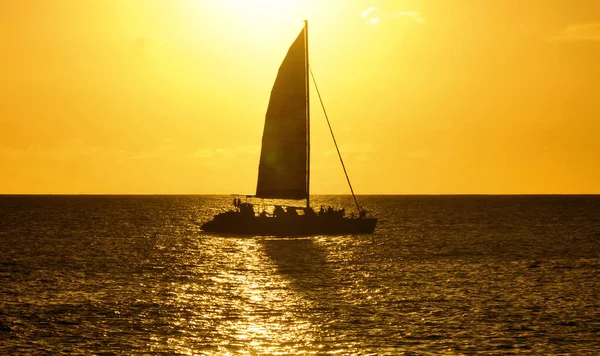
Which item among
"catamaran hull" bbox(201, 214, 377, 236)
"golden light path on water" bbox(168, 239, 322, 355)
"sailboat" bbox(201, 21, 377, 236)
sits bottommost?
"golden light path on water" bbox(168, 239, 322, 355)

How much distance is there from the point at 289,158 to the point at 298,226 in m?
6.93

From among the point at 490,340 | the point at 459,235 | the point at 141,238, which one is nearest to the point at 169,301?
the point at 490,340

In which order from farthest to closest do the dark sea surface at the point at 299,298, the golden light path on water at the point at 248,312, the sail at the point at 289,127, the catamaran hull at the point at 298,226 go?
the catamaran hull at the point at 298,226, the sail at the point at 289,127, the dark sea surface at the point at 299,298, the golden light path on water at the point at 248,312

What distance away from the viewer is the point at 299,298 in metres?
48.2

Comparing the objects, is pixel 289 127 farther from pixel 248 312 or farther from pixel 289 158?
pixel 248 312

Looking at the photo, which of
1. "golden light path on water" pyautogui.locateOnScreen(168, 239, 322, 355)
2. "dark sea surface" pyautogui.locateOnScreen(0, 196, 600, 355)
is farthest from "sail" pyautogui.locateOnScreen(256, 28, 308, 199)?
"golden light path on water" pyautogui.locateOnScreen(168, 239, 322, 355)

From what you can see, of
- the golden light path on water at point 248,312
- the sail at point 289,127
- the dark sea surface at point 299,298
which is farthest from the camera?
the sail at point 289,127

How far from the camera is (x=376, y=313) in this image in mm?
43156

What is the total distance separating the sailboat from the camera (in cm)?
8381

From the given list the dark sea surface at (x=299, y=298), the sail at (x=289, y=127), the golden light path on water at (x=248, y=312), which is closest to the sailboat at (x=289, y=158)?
the sail at (x=289, y=127)

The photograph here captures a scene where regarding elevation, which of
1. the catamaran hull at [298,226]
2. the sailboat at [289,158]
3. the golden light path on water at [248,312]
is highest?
the sailboat at [289,158]

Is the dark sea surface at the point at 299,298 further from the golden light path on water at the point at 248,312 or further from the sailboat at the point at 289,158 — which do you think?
the sailboat at the point at 289,158

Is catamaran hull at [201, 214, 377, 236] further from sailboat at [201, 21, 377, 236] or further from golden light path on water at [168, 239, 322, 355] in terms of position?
golden light path on water at [168, 239, 322, 355]

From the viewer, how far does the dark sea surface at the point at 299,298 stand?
36.1m
